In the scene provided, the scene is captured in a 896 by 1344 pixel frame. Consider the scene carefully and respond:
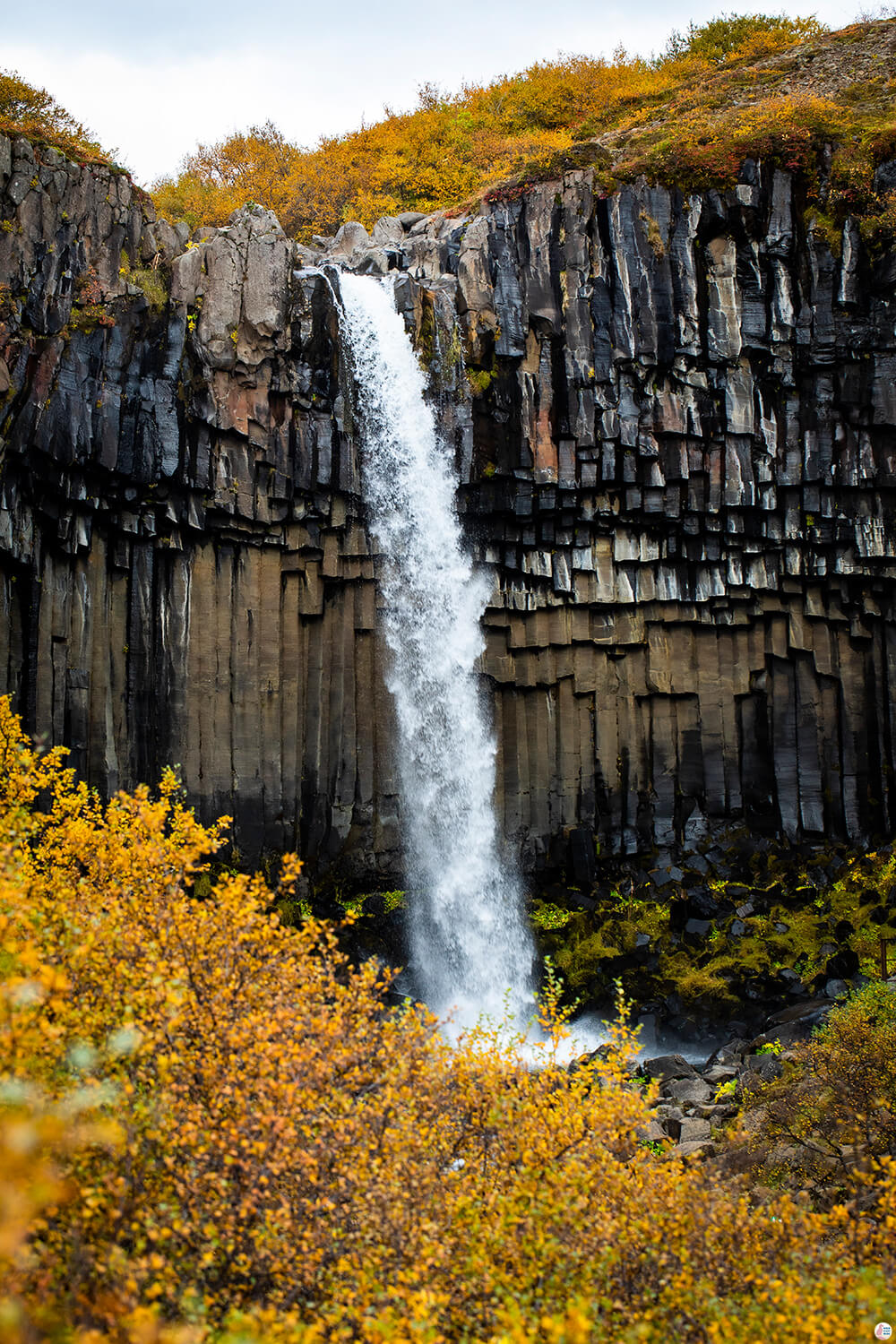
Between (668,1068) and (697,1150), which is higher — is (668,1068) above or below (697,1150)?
below

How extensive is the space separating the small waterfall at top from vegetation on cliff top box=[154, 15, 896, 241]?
18.4 feet

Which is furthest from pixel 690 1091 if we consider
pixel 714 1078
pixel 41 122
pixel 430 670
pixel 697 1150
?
pixel 41 122

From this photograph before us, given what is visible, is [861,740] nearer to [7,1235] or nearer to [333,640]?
[333,640]

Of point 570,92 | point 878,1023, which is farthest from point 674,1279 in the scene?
point 570,92

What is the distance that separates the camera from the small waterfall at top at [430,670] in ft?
Result: 74.6

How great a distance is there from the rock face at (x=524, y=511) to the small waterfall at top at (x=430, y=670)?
54 centimetres

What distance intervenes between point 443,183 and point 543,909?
25552 mm

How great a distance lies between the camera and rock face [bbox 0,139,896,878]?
20.2 metres

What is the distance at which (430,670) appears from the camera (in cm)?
2352

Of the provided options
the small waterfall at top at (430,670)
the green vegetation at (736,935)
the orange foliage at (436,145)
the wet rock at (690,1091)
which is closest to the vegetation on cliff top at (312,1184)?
the wet rock at (690,1091)

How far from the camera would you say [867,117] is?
25.4m

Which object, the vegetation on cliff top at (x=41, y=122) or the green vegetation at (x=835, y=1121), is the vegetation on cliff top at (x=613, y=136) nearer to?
the vegetation on cliff top at (x=41, y=122)

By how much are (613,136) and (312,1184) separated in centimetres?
2863

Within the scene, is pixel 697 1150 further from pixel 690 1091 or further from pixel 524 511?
pixel 524 511
